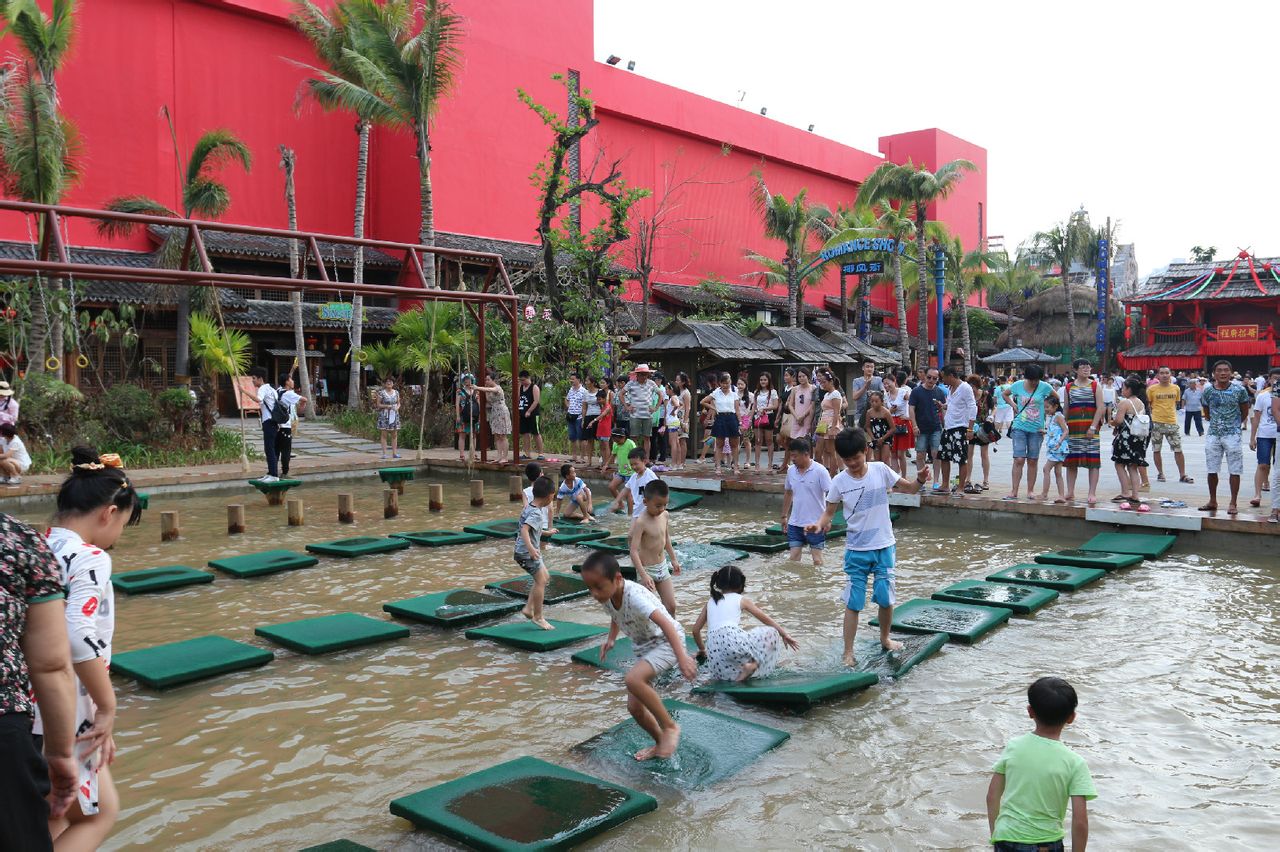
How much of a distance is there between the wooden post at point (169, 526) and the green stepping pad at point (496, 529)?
3763 millimetres

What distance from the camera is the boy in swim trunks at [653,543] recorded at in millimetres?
7156

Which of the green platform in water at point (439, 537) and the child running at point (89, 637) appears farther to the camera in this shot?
the green platform in water at point (439, 537)

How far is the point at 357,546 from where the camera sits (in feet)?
36.3

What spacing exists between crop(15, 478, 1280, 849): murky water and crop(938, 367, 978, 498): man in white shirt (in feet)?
10.6

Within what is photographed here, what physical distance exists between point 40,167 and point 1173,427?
20.9 m

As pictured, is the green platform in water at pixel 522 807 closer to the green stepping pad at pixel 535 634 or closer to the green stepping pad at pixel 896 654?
the green stepping pad at pixel 535 634

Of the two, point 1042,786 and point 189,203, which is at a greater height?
point 189,203

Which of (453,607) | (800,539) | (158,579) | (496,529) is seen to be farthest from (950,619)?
(158,579)

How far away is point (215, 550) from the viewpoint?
11438 mm

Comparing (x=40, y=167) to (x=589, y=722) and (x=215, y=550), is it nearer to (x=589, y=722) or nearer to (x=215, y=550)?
(x=215, y=550)

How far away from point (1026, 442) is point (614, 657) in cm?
710

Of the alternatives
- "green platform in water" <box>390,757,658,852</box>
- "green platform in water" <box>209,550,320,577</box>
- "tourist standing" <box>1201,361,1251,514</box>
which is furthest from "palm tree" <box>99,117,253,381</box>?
"tourist standing" <box>1201,361,1251,514</box>

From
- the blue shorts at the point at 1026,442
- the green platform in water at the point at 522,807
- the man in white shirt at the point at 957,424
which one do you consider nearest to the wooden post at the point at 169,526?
the green platform in water at the point at 522,807

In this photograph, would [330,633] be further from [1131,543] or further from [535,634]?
[1131,543]
